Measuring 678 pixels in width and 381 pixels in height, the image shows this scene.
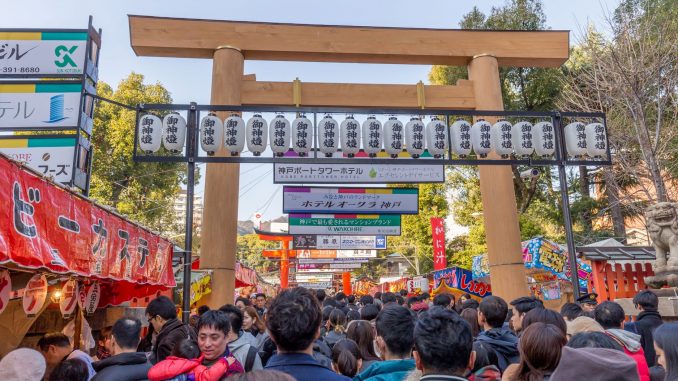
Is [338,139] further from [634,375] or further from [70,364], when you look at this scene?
[634,375]

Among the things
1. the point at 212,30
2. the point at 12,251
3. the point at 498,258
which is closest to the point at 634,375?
the point at 12,251

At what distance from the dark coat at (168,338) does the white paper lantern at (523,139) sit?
754 cm

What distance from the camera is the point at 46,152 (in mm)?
8008

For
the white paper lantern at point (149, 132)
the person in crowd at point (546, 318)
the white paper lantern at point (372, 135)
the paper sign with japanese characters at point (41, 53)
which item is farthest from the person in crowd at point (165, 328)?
the paper sign with japanese characters at point (41, 53)

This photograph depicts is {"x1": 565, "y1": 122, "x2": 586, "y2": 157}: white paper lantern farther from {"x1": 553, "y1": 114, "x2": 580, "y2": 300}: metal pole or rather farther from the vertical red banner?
the vertical red banner

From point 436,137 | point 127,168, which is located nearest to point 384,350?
point 436,137

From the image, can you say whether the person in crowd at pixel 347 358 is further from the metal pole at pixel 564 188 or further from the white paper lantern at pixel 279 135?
the metal pole at pixel 564 188

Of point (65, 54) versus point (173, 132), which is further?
point (65, 54)

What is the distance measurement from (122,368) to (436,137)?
7.38 m

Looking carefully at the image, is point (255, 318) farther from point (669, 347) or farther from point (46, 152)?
point (46, 152)

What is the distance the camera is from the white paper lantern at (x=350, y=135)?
9.10 meters

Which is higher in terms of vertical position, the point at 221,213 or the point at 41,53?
the point at 41,53

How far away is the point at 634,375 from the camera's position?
2.17 metres

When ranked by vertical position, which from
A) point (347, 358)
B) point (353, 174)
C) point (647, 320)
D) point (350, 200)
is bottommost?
point (347, 358)
